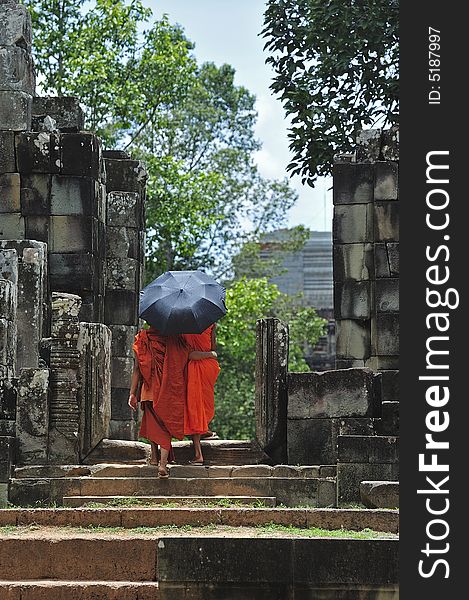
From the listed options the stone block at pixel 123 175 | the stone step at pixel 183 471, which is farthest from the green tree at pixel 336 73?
the stone step at pixel 183 471

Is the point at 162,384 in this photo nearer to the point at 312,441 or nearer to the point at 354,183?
the point at 312,441

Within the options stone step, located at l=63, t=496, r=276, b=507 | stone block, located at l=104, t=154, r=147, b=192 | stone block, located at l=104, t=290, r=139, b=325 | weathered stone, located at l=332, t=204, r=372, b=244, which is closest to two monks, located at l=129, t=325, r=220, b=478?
stone step, located at l=63, t=496, r=276, b=507

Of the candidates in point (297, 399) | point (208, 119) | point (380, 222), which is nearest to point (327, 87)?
point (380, 222)

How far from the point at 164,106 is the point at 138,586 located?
82.3 ft

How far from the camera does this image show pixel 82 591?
28.2 feet

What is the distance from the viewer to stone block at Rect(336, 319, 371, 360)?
15.9 m

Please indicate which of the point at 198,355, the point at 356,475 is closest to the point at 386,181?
the point at 198,355

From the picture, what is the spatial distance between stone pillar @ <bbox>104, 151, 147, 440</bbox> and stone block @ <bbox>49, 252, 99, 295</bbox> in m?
1.68

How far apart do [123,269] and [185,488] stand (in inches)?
252

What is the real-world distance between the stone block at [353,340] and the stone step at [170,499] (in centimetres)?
487

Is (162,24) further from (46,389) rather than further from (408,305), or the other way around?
(408,305)

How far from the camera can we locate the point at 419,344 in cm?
668

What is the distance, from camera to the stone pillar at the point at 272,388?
12.1m

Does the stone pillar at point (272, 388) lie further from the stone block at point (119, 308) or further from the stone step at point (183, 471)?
the stone block at point (119, 308)
